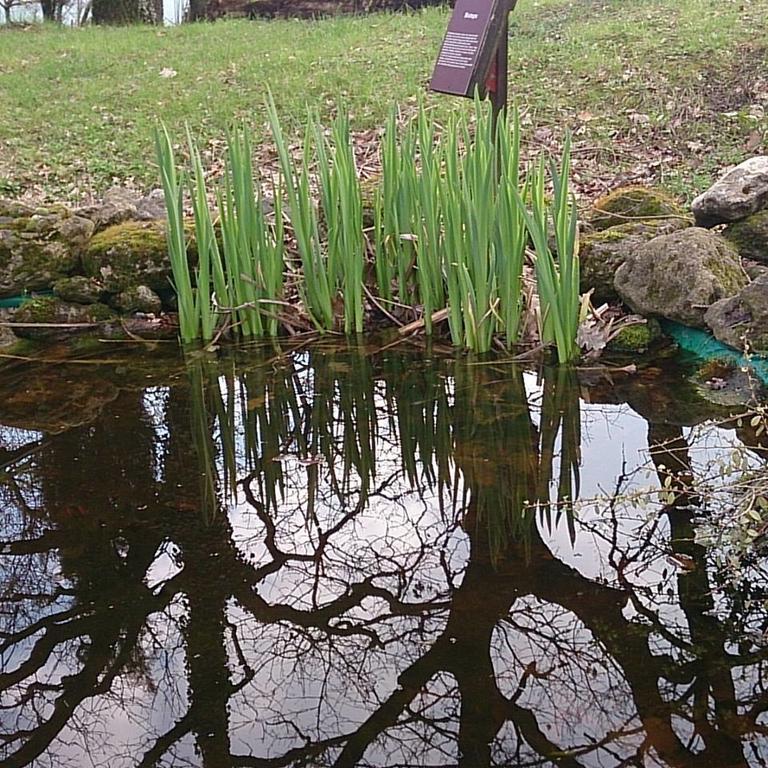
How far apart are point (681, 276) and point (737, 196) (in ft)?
2.08

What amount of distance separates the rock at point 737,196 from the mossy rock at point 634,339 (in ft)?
2.34

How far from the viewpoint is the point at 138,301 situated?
4234 millimetres

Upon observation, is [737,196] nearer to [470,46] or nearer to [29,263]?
[470,46]

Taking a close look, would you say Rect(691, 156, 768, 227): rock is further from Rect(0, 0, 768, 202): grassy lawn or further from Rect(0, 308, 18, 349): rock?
Rect(0, 308, 18, 349): rock

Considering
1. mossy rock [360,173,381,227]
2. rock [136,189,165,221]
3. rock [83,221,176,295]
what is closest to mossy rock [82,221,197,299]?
rock [83,221,176,295]

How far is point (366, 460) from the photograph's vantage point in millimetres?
2799

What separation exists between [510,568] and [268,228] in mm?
2344

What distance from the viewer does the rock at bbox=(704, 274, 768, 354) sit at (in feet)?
10.6

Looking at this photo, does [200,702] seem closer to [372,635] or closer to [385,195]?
[372,635]

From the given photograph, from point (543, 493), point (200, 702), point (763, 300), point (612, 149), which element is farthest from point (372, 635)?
point (612, 149)

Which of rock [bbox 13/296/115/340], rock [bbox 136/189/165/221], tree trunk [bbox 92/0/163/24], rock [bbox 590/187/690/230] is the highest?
tree trunk [bbox 92/0/163/24]

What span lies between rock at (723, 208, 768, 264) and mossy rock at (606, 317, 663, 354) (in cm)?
71

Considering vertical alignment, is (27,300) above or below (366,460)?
above

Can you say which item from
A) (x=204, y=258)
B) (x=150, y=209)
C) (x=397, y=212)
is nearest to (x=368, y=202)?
(x=397, y=212)
